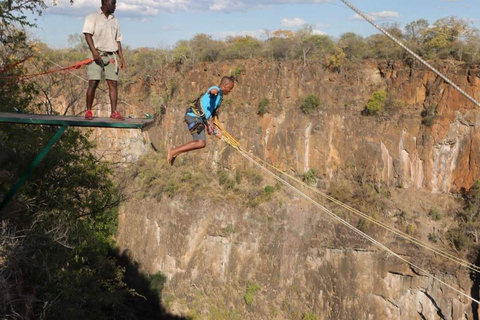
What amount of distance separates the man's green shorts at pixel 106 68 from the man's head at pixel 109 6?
64cm

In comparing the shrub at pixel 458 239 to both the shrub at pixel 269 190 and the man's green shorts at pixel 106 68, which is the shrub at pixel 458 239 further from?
the man's green shorts at pixel 106 68

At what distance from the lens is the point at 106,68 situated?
6.88 m

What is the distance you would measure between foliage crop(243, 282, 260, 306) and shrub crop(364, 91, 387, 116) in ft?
39.0

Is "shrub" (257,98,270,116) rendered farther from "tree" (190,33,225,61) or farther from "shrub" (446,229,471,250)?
"shrub" (446,229,471,250)

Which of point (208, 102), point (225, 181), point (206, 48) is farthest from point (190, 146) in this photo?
point (206, 48)

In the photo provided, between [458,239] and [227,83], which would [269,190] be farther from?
[227,83]

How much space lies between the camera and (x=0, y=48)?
1229 cm

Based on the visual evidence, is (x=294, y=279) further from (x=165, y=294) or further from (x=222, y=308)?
(x=165, y=294)

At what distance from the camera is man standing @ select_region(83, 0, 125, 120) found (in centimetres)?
644

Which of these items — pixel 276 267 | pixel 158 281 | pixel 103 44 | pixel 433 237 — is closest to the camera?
pixel 103 44

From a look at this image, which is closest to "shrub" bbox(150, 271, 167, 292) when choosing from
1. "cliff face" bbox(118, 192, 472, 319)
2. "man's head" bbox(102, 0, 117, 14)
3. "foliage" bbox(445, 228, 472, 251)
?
"cliff face" bbox(118, 192, 472, 319)

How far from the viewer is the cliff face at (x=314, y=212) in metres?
21.2

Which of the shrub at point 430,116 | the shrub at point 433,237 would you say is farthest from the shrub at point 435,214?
the shrub at point 430,116

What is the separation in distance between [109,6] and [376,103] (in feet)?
69.9
